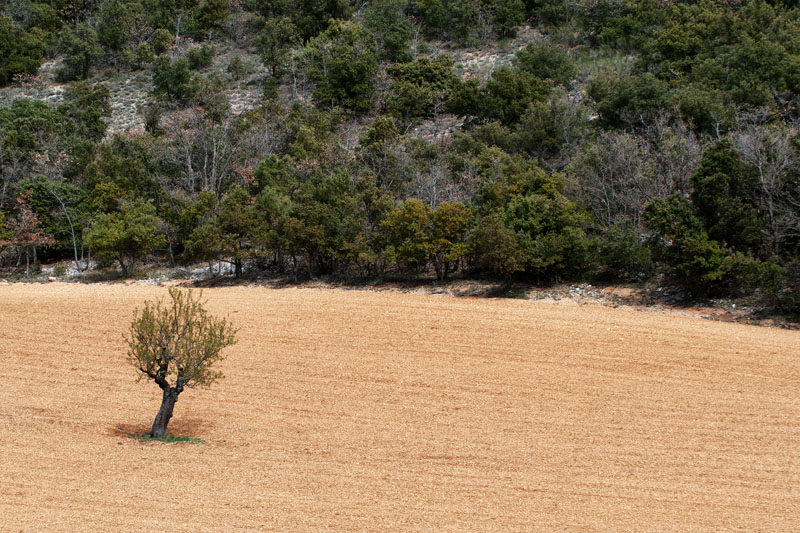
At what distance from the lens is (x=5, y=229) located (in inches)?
1869

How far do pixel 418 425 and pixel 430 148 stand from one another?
112 ft

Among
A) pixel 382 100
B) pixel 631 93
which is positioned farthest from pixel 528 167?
pixel 382 100

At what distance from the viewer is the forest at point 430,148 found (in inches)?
1368

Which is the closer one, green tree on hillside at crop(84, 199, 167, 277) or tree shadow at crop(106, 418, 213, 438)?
tree shadow at crop(106, 418, 213, 438)

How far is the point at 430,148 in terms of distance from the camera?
51.3 m

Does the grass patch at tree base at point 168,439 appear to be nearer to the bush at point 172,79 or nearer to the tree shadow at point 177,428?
the tree shadow at point 177,428

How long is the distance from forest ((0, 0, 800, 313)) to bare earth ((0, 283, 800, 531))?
5.40 metres

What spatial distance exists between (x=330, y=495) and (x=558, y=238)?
23.3m

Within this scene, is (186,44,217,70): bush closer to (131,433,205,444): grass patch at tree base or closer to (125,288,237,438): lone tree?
(125,288,237,438): lone tree

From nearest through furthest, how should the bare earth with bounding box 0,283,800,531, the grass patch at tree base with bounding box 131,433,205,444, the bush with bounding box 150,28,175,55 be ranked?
the bare earth with bounding box 0,283,800,531 → the grass patch at tree base with bounding box 131,433,205,444 → the bush with bounding box 150,28,175,55

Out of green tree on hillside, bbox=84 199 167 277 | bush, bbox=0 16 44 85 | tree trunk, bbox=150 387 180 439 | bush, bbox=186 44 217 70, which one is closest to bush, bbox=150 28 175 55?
bush, bbox=186 44 217 70

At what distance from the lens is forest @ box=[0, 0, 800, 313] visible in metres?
34.8

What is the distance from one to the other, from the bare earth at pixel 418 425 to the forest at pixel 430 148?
5397 millimetres

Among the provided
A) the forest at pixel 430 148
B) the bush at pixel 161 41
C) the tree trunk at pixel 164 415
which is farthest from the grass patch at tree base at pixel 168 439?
the bush at pixel 161 41
